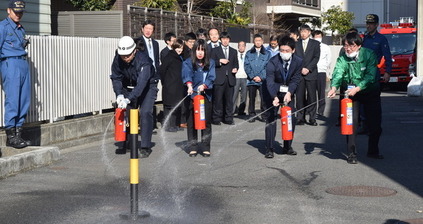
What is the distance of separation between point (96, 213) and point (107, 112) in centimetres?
829

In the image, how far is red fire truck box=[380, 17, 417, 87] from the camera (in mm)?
31641

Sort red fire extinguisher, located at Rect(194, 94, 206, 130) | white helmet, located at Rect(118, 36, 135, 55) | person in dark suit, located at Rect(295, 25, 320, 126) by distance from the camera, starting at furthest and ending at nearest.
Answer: person in dark suit, located at Rect(295, 25, 320, 126)
red fire extinguisher, located at Rect(194, 94, 206, 130)
white helmet, located at Rect(118, 36, 135, 55)

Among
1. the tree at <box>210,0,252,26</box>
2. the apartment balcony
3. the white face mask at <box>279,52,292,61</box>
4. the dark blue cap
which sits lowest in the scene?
the white face mask at <box>279,52,292,61</box>

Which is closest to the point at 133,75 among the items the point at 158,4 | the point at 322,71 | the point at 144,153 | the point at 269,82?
the point at 144,153

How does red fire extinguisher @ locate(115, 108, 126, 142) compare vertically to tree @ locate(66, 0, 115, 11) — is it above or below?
below

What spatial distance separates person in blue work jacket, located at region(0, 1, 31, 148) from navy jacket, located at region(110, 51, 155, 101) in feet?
4.53

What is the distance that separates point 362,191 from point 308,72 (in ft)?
26.1

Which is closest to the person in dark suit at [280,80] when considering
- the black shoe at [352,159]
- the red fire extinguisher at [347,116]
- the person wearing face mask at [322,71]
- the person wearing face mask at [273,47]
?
the red fire extinguisher at [347,116]

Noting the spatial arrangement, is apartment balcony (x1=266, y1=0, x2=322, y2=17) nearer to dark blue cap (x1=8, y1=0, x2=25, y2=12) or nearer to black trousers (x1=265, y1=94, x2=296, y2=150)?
black trousers (x1=265, y1=94, x2=296, y2=150)

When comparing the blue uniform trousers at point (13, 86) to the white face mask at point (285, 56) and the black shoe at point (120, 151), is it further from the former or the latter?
the white face mask at point (285, 56)

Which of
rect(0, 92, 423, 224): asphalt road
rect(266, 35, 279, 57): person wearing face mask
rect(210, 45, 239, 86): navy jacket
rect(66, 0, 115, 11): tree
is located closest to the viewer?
rect(0, 92, 423, 224): asphalt road

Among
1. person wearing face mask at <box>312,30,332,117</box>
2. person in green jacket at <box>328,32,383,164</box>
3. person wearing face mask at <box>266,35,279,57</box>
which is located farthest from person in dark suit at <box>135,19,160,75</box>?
person in green jacket at <box>328,32,383,164</box>

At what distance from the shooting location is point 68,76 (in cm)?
1416

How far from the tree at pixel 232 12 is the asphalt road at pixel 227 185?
965 inches
